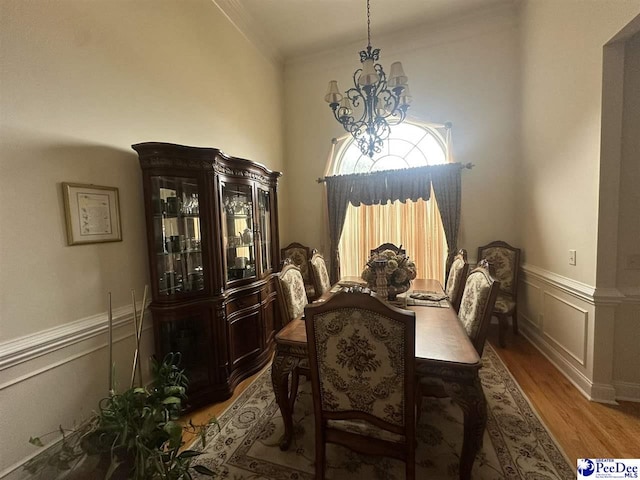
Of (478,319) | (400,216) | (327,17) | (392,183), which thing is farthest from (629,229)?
(327,17)

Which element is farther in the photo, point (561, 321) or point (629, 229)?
point (561, 321)

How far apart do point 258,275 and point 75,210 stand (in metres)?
1.53

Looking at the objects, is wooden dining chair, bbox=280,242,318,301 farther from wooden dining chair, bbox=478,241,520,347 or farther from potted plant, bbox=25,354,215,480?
potted plant, bbox=25,354,215,480

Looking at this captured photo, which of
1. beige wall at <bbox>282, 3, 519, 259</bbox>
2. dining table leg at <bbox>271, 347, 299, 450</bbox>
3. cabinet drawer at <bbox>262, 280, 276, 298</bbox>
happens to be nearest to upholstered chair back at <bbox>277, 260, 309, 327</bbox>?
dining table leg at <bbox>271, 347, 299, 450</bbox>

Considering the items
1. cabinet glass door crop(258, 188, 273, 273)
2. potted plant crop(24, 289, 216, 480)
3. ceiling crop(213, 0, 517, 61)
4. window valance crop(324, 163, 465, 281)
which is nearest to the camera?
potted plant crop(24, 289, 216, 480)

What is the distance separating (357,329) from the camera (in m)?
1.21

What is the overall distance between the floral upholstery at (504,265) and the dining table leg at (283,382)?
2734 mm

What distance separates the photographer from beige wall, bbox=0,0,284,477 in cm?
140

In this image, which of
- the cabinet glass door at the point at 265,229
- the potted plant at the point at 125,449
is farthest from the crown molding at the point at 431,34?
the potted plant at the point at 125,449

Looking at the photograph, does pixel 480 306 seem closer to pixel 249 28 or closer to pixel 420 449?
pixel 420 449

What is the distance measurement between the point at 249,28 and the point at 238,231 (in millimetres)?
2571

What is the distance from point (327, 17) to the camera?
3.22 m

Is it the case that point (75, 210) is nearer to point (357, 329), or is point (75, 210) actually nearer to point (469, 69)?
point (357, 329)

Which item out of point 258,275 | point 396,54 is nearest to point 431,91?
point 396,54
